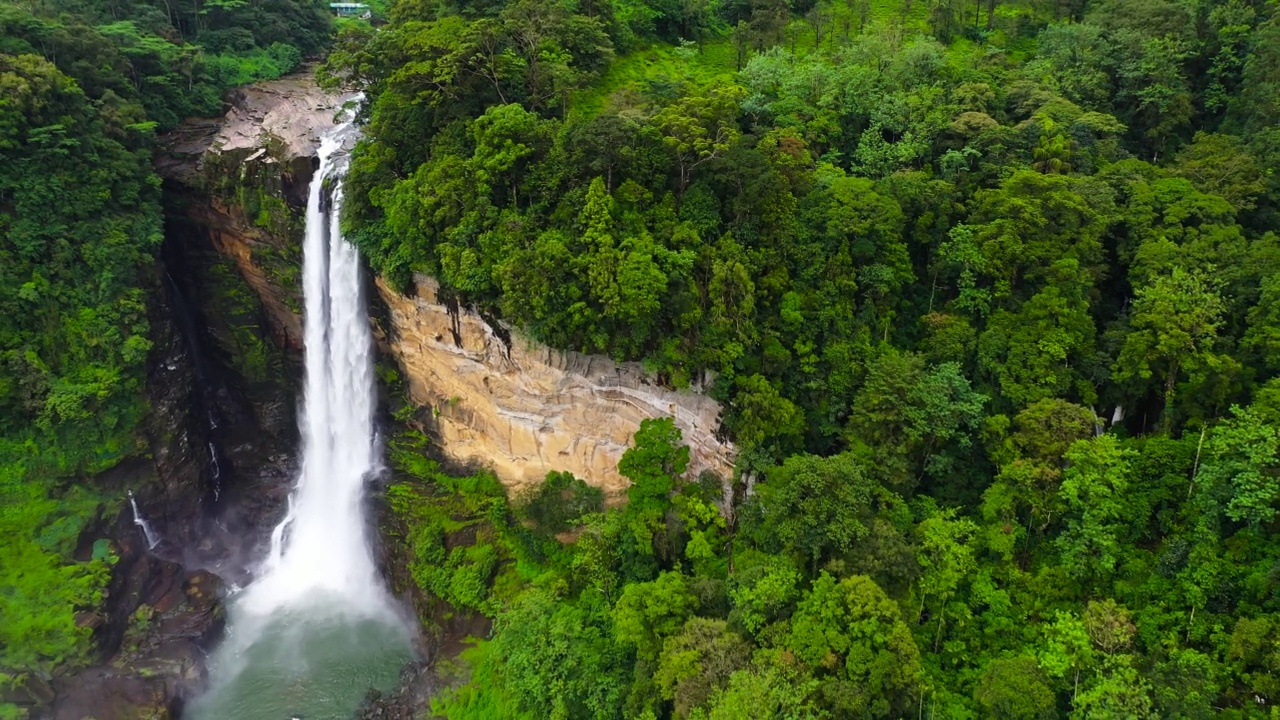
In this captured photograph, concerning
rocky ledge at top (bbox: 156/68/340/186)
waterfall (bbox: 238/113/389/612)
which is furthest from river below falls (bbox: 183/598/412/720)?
rocky ledge at top (bbox: 156/68/340/186)

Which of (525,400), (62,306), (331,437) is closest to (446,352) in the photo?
(525,400)

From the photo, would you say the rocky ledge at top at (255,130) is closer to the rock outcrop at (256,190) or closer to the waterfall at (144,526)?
the rock outcrop at (256,190)

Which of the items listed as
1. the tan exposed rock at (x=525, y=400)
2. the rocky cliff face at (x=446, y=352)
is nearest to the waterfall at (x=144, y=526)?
the rocky cliff face at (x=446, y=352)

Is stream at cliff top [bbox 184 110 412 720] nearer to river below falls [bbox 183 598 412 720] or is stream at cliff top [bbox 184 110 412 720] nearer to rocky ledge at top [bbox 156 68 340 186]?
river below falls [bbox 183 598 412 720]

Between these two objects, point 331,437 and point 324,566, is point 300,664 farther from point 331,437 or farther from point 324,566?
point 331,437

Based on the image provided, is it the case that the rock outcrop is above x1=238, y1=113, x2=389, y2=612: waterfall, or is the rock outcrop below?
above

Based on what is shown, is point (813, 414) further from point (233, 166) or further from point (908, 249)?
point (233, 166)
